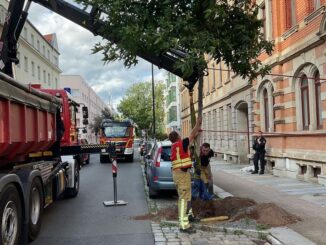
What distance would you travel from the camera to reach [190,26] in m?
8.43

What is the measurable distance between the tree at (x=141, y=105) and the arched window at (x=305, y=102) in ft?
178

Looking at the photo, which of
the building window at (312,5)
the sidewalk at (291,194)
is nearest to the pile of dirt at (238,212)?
the sidewalk at (291,194)

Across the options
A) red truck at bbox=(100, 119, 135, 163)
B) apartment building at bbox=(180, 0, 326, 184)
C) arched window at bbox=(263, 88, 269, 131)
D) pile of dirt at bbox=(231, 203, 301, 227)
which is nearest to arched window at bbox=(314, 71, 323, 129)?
apartment building at bbox=(180, 0, 326, 184)

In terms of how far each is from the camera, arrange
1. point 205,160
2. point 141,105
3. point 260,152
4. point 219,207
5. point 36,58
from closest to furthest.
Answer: point 219,207
point 205,160
point 260,152
point 36,58
point 141,105

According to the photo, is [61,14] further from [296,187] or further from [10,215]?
[296,187]

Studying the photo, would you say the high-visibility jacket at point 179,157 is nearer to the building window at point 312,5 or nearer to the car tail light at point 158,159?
the car tail light at point 158,159

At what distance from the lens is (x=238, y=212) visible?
9.27 m

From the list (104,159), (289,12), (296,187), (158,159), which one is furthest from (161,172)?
(104,159)

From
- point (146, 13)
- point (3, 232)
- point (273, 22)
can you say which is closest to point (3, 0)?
point (273, 22)

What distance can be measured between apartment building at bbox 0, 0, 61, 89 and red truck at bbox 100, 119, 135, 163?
1442 centimetres

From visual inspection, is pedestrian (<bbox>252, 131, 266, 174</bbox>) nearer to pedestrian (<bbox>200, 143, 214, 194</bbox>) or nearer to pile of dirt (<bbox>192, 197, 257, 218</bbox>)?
pedestrian (<bbox>200, 143, 214, 194</bbox>)

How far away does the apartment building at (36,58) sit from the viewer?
1889 inches

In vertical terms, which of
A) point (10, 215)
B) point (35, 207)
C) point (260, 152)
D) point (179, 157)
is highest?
point (179, 157)

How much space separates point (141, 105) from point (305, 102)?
189ft
